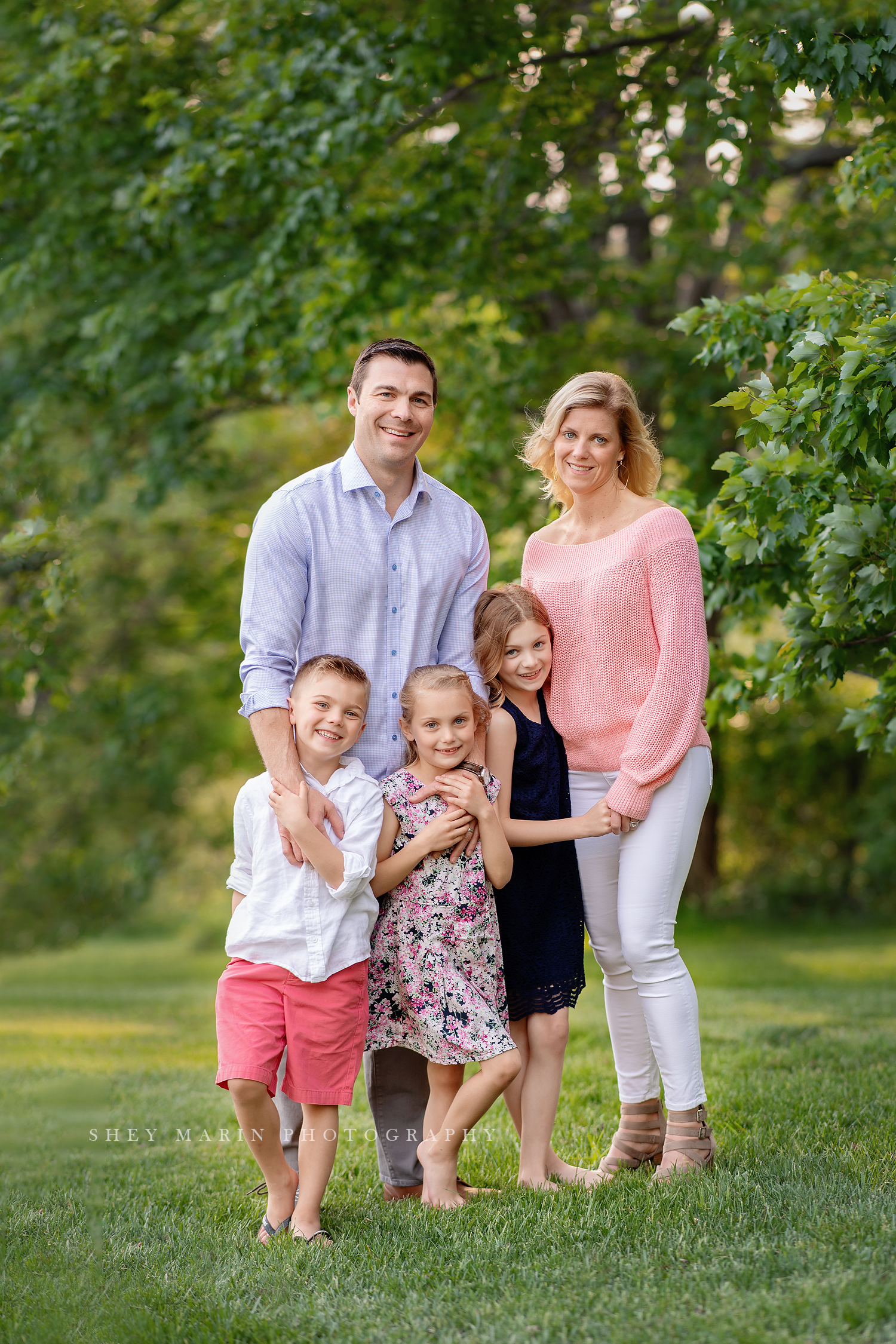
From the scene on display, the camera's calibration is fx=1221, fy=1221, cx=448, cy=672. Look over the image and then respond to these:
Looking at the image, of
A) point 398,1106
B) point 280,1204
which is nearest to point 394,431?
point 398,1106

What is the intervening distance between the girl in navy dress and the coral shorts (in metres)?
0.56

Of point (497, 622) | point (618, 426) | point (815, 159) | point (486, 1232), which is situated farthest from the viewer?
point (815, 159)

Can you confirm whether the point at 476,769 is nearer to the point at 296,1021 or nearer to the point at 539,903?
the point at 539,903

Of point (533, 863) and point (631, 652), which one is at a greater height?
point (631, 652)

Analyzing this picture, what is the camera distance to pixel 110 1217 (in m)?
3.39

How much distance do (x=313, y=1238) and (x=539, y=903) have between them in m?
1.07

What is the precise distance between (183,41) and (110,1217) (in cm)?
708

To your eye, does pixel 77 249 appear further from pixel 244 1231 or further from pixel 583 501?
pixel 244 1231

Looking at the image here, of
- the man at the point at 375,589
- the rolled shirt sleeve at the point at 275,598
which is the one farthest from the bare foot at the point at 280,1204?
the rolled shirt sleeve at the point at 275,598

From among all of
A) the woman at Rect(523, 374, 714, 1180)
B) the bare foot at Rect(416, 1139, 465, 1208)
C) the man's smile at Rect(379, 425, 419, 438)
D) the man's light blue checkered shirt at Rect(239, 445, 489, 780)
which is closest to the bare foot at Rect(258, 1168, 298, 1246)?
the bare foot at Rect(416, 1139, 465, 1208)

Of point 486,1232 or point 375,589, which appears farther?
point 375,589

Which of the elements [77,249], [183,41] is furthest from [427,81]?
[77,249]

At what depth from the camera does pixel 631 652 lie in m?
3.50

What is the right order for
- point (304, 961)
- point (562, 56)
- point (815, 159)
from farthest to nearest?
point (815, 159), point (562, 56), point (304, 961)
